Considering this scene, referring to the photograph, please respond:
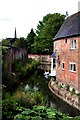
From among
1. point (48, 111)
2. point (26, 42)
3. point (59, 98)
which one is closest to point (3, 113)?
point (48, 111)

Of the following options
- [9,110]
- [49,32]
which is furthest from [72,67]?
[49,32]

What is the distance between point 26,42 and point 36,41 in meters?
12.7

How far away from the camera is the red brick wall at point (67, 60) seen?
87.1 ft

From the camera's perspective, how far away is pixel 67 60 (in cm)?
2980

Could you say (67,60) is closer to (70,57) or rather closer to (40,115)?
(70,57)

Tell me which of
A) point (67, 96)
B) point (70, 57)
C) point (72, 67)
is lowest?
point (67, 96)

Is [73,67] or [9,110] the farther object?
[73,67]

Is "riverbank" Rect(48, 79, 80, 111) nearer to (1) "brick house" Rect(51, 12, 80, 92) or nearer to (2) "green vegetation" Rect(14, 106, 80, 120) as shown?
(1) "brick house" Rect(51, 12, 80, 92)

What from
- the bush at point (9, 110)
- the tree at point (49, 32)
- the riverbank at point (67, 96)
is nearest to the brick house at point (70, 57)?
the riverbank at point (67, 96)

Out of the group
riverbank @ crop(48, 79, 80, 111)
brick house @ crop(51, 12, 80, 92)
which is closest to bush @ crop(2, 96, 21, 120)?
riverbank @ crop(48, 79, 80, 111)

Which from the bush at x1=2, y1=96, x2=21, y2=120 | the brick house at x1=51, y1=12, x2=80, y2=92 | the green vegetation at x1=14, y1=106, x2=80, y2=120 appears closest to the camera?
the green vegetation at x1=14, y1=106, x2=80, y2=120

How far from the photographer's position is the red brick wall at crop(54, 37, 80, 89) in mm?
26547

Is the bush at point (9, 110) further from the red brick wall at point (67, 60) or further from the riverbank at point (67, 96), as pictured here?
the red brick wall at point (67, 60)

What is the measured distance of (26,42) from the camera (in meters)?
78.6
